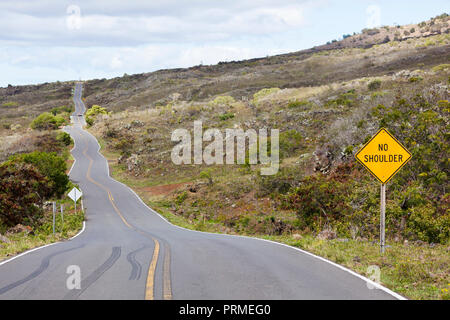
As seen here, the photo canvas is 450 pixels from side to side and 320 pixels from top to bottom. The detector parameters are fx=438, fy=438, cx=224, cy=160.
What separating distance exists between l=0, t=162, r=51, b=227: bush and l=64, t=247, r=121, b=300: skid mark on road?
21.3m

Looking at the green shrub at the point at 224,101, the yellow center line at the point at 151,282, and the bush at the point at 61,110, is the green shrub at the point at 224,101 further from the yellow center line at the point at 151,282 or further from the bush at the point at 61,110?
the yellow center line at the point at 151,282

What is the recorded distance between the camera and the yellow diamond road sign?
37.1 feet

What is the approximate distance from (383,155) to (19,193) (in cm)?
2866

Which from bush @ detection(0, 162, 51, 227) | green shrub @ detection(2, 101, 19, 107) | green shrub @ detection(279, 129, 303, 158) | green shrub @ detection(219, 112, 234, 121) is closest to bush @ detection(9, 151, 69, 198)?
bush @ detection(0, 162, 51, 227)

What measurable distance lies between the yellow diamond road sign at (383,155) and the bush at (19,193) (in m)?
26.7

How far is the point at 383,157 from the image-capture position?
11.4 m

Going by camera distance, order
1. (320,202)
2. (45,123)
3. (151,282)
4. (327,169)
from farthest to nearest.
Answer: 1. (45,123)
2. (327,169)
3. (320,202)
4. (151,282)

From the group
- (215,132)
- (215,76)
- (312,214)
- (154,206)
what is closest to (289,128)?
(215,132)

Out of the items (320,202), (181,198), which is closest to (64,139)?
(181,198)

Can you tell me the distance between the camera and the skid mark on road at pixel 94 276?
7.22 m

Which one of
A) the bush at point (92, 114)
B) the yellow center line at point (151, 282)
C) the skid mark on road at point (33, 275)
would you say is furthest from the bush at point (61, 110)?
the yellow center line at point (151, 282)

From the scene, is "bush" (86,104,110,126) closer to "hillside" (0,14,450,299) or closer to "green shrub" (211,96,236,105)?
"hillside" (0,14,450,299)

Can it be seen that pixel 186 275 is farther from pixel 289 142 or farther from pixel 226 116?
pixel 226 116

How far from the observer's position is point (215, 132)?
199ft
